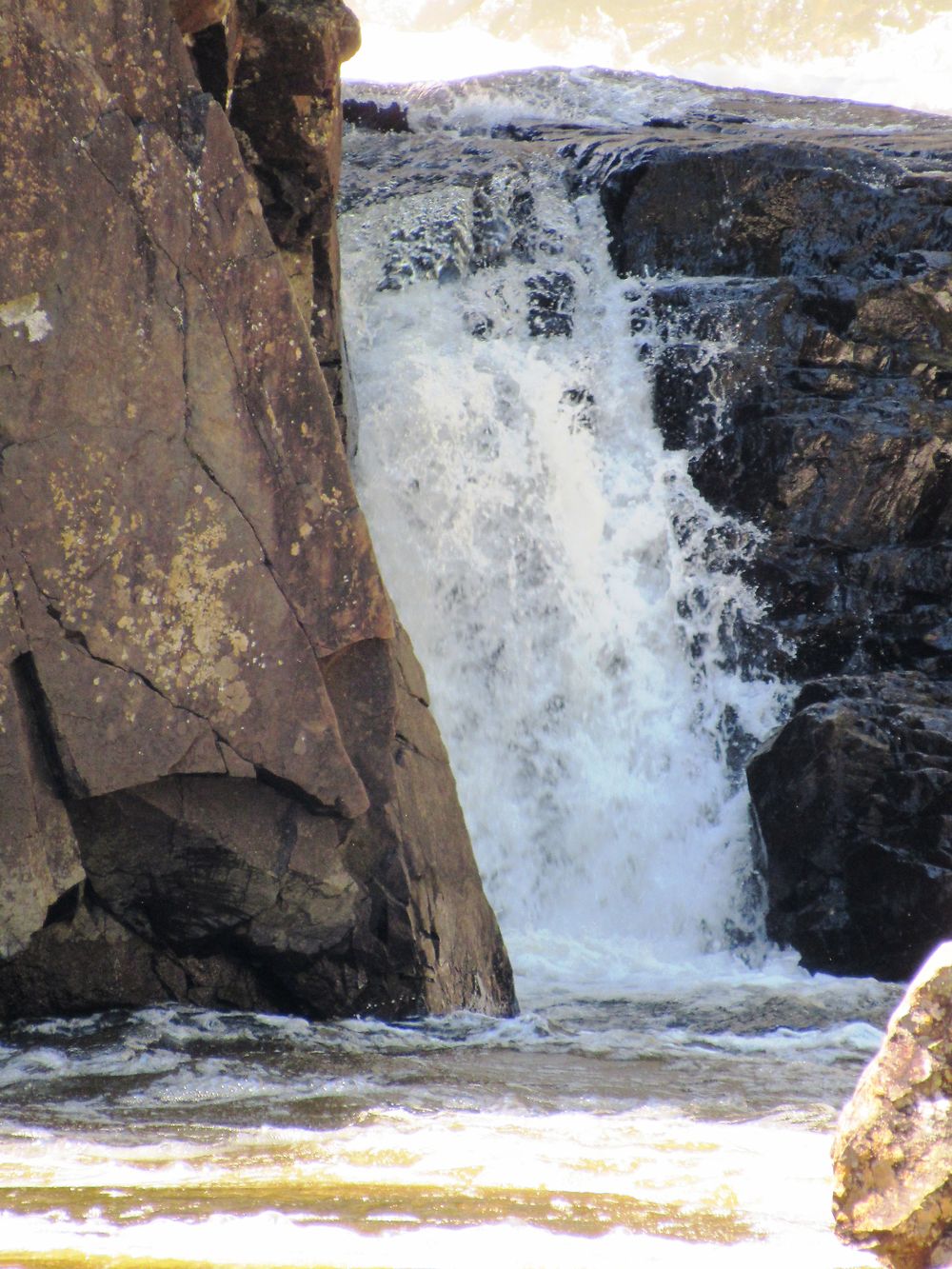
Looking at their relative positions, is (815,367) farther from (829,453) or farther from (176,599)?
(176,599)

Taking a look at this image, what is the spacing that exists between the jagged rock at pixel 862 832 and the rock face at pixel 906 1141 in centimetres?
466

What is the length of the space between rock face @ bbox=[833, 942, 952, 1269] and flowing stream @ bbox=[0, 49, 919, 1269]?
0.12 metres

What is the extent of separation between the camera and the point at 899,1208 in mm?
2455

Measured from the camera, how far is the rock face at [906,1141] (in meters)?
2.43

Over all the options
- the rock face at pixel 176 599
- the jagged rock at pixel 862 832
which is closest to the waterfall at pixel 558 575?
the jagged rock at pixel 862 832

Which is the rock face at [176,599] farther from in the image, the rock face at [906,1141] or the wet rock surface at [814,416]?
the rock face at [906,1141]

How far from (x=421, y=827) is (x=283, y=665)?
107 cm

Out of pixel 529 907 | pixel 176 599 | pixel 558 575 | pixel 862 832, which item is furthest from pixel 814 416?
pixel 176 599

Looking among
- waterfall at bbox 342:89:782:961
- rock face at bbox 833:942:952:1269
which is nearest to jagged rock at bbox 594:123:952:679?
waterfall at bbox 342:89:782:961

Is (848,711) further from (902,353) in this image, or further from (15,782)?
(15,782)

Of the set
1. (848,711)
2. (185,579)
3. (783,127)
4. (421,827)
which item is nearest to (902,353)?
(848,711)

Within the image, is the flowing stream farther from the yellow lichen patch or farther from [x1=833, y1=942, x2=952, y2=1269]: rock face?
the yellow lichen patch

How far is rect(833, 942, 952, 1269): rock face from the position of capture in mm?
2426

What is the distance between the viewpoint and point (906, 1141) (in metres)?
2.50
